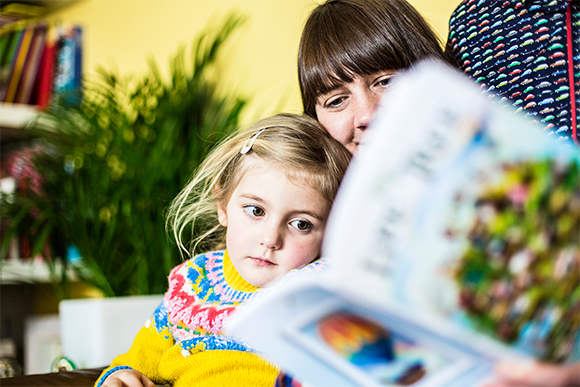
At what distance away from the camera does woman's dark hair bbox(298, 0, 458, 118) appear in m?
0.90

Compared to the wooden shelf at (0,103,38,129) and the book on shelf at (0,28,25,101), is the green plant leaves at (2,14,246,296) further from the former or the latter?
the book on shelf at (0,28,25,101)

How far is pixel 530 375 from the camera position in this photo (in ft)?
1.29

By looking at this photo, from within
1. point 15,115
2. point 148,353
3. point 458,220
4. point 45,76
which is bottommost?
point 148,353

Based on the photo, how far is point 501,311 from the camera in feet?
1.29

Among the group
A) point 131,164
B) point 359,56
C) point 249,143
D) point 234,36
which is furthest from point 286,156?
point 234,36

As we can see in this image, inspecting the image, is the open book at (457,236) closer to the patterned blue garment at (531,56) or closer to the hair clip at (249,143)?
the patterned blue garment at (531,56)

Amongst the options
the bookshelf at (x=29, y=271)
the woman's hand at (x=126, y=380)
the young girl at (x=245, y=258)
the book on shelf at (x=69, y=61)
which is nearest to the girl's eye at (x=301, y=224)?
the young girl at (x=245, y=258)

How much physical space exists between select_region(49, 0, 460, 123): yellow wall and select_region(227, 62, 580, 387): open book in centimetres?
90

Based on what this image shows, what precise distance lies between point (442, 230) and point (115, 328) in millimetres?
1102

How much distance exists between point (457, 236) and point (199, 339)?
0.58m

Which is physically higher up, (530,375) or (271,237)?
(530,375)

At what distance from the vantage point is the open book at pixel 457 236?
379 mm

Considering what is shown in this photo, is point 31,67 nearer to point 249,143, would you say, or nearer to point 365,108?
point 249,143

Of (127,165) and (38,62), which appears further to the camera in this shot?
(38,62)
